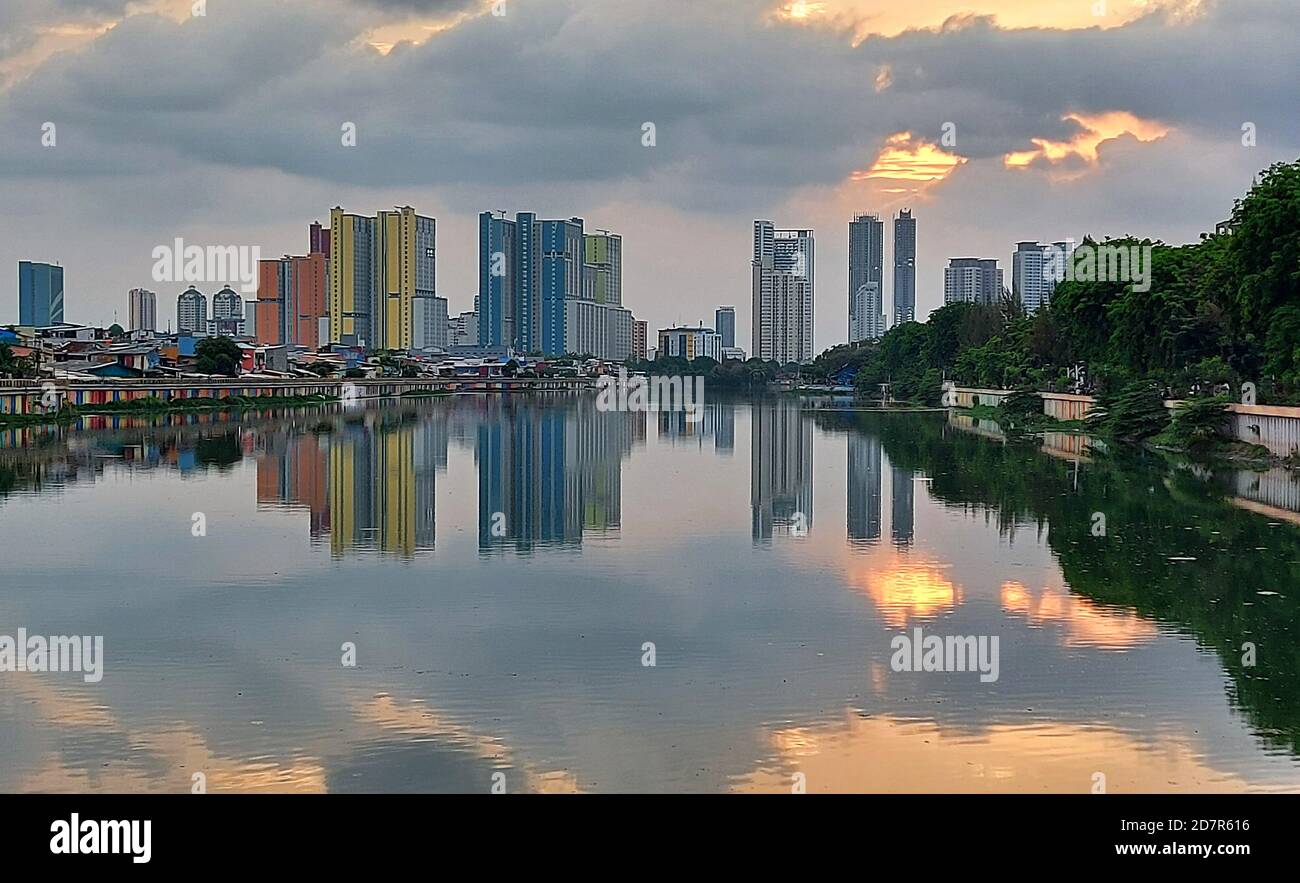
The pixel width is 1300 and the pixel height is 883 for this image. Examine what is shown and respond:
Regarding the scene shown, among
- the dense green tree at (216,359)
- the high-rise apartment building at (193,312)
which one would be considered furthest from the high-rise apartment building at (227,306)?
the dense green tree at (216,359)

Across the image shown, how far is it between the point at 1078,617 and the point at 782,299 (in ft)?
449

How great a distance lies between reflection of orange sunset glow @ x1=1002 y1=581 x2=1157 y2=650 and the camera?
975 cm

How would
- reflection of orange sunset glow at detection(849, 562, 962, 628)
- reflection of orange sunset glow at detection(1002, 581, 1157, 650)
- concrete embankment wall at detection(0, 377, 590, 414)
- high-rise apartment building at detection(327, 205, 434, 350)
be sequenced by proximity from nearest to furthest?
reflection of orange sunset glow at detection(1002, 581, 1157, 650)
reflection of orange sunset glow at detection(849, 562, 962, 628)
concrete embankment wall at detection(0, 377, 590, 414)
high-rise apartment building at detection(327, 205, 434, 350)

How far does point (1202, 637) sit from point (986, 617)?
1.47 meters

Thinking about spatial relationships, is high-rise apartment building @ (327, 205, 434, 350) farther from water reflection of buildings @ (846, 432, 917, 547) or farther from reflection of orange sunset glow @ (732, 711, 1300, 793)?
reflection of orange sunset glow @ (732, 711, 1300, 793)

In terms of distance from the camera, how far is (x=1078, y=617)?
10.6m

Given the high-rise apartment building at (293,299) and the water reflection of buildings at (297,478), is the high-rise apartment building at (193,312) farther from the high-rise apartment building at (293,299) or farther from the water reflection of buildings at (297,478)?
the water reflection of buildings at (297,478)

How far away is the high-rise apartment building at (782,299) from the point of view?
5778 inches

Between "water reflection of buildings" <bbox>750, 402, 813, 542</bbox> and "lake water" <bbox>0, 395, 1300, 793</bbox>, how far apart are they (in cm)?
15

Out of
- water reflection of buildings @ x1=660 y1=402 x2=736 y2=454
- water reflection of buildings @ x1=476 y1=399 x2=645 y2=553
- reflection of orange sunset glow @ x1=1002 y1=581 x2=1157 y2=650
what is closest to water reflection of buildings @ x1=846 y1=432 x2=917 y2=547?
water reflection of buildings @ x1=476 y1=399 x2=645 y2=553

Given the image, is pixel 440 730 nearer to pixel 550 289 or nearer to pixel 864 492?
pixel 864 492
